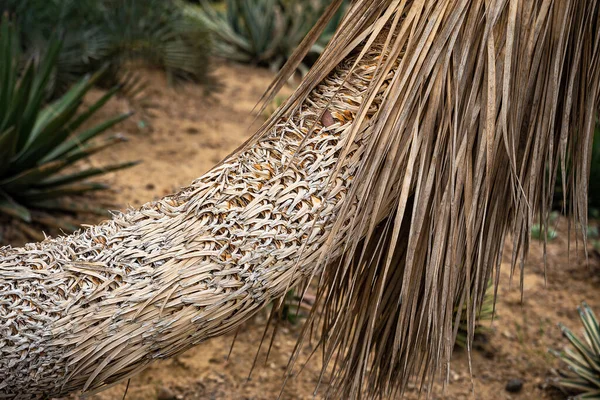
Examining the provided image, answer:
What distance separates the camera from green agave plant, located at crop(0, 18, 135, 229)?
3643mm

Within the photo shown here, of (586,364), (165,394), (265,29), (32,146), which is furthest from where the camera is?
(265,29)

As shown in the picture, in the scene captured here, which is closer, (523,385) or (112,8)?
(523,385)

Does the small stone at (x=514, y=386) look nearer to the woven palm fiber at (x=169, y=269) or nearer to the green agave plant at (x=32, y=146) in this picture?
the woven palm fiber at (x=169, y=269)

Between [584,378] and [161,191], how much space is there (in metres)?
2.80

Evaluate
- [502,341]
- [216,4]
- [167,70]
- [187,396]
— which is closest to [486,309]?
[502,341]

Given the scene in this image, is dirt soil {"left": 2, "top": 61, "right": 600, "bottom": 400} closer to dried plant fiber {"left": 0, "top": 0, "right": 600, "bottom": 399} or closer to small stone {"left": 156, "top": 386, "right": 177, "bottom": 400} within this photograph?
small stone {"left": 156, "top": 386, "right": 177, "bottom": 400}

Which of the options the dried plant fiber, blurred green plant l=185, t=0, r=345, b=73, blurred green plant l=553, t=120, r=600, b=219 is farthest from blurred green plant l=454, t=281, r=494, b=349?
blurred green plant l=185, t=0, r=345, b=73

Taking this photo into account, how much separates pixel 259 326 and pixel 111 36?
3517 millimetres

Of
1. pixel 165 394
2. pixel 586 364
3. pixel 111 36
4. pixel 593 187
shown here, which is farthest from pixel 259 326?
pixel 111 36

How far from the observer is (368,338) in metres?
1.78

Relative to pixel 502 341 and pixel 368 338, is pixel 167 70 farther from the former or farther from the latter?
pixel 368 338

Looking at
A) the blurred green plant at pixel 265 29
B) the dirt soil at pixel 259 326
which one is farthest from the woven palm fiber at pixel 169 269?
the blurred green plant at pixel 265 29

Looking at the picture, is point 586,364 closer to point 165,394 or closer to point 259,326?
point 259,326

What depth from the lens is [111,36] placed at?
5.94 meters
